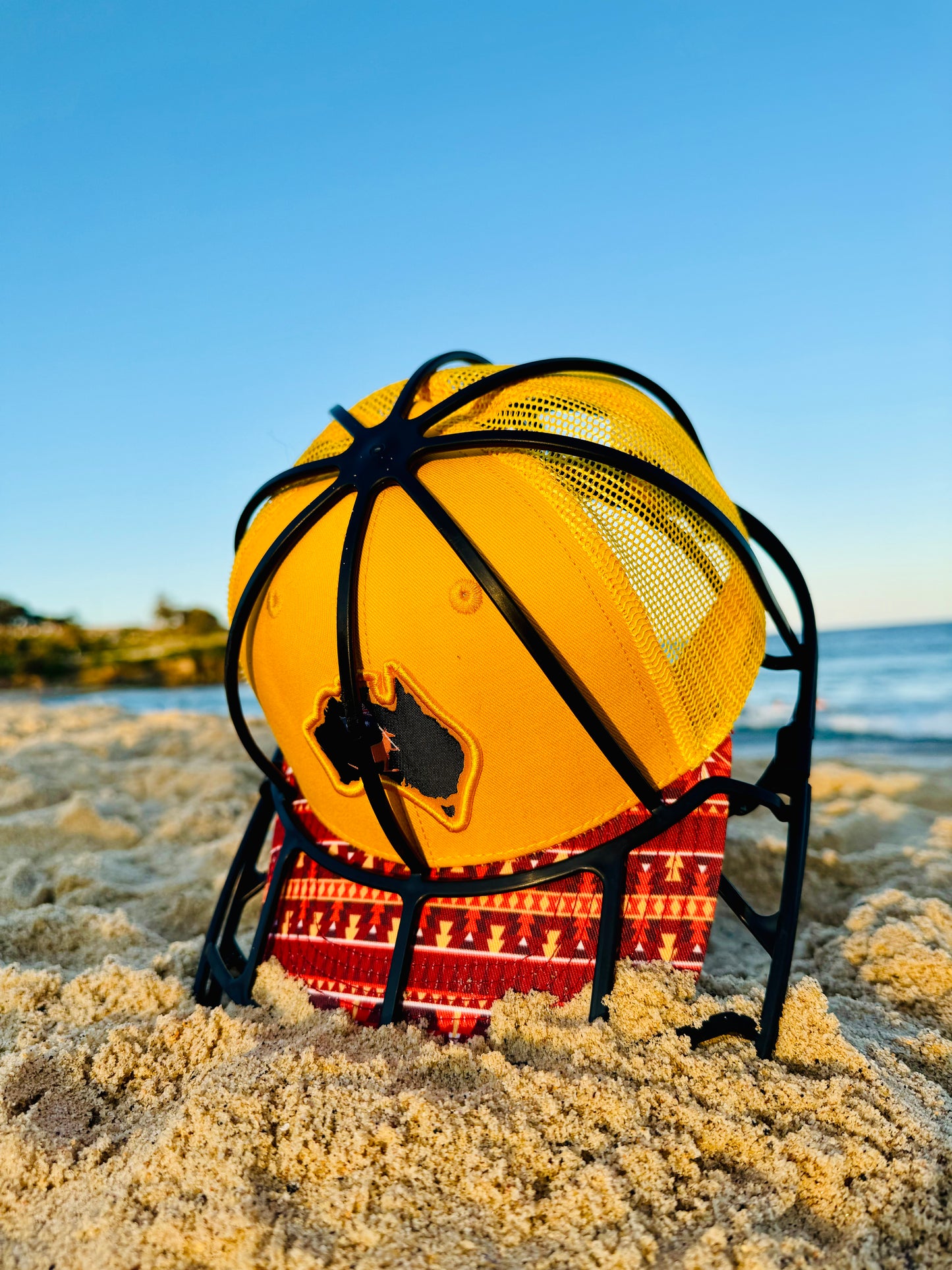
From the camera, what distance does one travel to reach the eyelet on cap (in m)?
1.47

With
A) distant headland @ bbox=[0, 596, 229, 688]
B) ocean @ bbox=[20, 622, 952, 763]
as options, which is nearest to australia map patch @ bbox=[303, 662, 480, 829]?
ocean @ bbox=[20, 622, 952, 763]

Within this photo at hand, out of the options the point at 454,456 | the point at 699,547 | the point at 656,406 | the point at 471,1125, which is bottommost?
the point at 471,1125

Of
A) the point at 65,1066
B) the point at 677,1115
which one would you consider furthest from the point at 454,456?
the point at 65,1066

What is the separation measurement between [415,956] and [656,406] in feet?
4.13

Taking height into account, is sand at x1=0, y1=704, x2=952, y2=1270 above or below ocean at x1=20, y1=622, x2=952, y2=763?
below

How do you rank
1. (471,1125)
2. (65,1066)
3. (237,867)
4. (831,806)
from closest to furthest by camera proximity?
(471,1125), (65,1066), (237,867), (831,806)

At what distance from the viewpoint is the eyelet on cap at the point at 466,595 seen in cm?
147

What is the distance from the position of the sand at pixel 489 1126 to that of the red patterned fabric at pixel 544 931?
63mm

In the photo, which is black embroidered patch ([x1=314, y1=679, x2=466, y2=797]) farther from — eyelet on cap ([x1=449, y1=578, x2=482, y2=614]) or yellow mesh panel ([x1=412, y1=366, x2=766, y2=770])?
yellow mesh panel ([x1=412, y1=366, x2=766, y2=770])

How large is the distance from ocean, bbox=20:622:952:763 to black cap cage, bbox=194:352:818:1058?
1.30 feet

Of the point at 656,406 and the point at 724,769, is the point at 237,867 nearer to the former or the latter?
the point at 724,769

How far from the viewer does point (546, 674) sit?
1.43m

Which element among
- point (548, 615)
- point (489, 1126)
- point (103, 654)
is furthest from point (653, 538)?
point (103, 654)

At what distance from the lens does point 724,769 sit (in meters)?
1.63
